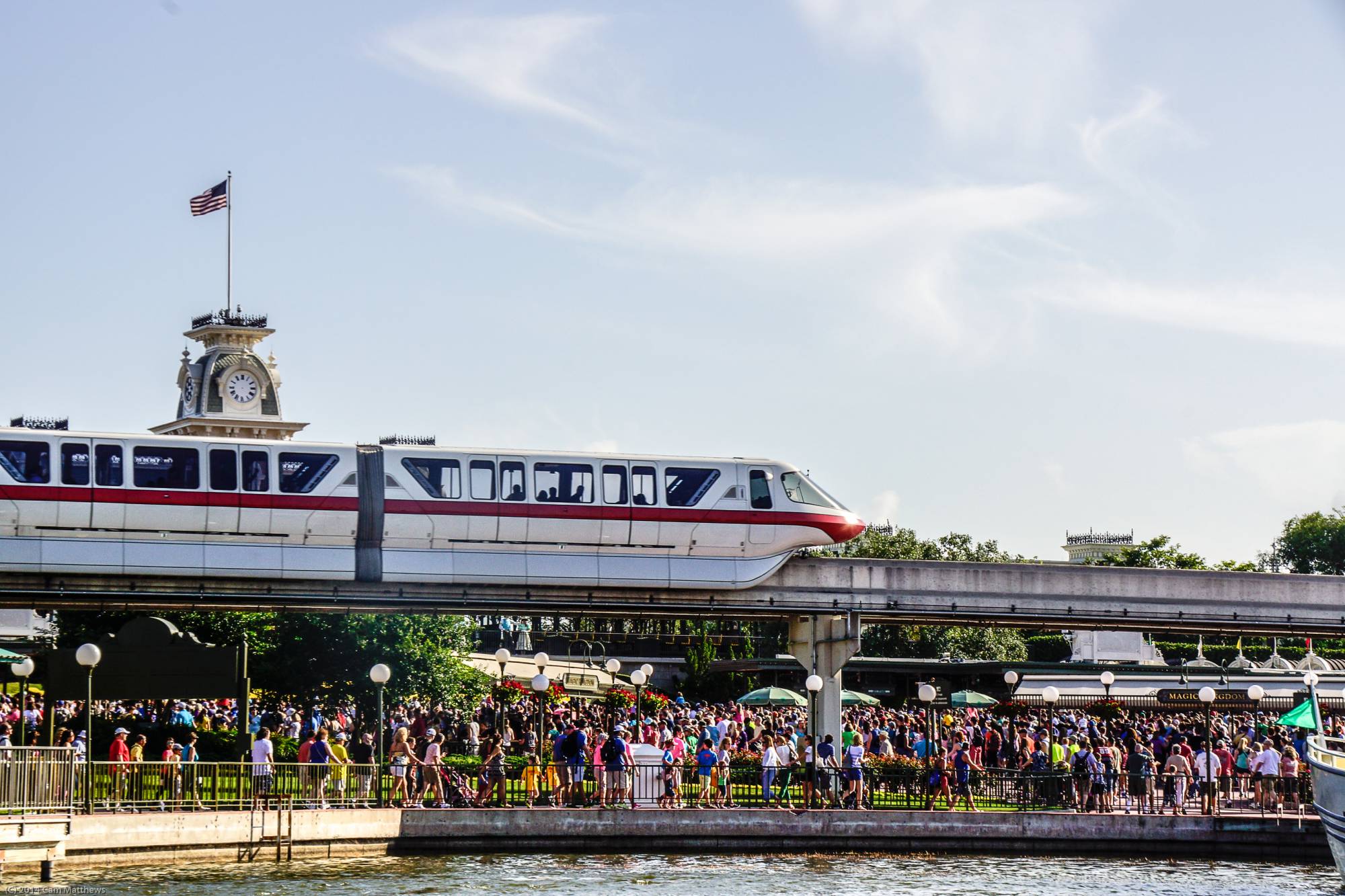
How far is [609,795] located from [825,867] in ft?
15.2

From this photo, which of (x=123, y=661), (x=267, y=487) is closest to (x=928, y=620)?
(x=267, y=487)

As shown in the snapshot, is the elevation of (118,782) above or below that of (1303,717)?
below

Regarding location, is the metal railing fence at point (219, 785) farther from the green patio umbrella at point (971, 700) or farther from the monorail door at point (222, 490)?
the green patio umbrella at point (971, 700)

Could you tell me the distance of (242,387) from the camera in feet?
355

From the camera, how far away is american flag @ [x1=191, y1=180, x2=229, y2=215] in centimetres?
7425

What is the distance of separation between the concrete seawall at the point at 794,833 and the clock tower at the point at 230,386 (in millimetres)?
77250

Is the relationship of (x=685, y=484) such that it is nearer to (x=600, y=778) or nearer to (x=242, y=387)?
(x=600, y=778)

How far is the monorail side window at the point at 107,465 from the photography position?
117 ft

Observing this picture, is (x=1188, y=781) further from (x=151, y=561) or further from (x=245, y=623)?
(x=245, y=623)

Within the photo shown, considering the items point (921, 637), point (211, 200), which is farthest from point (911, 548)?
point (211, 200)

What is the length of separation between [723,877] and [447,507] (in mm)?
11848

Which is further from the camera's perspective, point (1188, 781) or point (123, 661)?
point (1188, 781)

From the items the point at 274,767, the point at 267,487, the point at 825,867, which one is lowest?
the point at 825,867

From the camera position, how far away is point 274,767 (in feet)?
100
